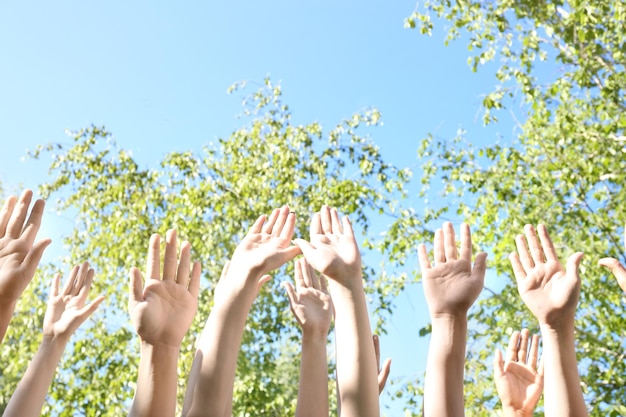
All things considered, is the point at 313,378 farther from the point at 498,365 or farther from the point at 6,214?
the point at 6,214

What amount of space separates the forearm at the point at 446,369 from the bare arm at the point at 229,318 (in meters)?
0.52

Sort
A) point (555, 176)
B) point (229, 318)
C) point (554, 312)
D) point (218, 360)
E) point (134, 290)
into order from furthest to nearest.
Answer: point (555, 176) < point (134, 290) < point (554, 312) < point (229, 318) < point (218, 360)

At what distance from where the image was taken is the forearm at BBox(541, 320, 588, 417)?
1.90m

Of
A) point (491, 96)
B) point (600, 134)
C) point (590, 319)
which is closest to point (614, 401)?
point (590, 319)

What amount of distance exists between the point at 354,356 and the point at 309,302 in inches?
37.7

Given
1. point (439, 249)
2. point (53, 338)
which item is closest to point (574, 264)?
point (439, 249)

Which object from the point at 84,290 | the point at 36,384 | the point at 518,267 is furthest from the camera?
the point at 84,290

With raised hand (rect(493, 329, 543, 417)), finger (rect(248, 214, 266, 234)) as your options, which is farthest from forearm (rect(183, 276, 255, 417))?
raised hand (rect(493, 329, 543, 417))

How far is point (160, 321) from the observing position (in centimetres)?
212

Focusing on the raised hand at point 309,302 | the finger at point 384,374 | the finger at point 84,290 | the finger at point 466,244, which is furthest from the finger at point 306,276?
the finger at point 84,290

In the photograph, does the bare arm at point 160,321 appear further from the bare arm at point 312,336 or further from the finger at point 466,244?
the finger at point 466,244

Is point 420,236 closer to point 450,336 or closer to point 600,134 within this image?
point 600,134

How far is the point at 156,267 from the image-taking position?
2.36 metres

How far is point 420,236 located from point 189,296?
6246mm
